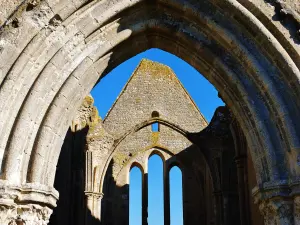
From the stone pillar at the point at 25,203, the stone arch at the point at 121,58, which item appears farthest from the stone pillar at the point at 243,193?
the stone pillar at the point at 25,203

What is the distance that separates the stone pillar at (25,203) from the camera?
16.4ft

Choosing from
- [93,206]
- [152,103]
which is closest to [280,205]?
[93,206]

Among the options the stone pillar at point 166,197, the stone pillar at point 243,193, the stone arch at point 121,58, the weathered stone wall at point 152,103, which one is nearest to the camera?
the stone arch at point 121,58

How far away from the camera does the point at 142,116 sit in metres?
19.6

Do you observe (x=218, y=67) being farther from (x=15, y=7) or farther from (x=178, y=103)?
(x=178, y=103)

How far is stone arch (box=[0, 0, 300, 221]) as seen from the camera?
5309 millimetres

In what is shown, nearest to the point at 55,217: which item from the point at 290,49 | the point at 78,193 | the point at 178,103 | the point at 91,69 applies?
the point at 78,193

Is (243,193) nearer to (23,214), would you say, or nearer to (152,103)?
(23,214)

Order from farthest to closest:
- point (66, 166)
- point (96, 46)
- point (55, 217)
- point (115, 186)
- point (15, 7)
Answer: point (115, 186) → point (66, 166) → point (55, 217) → point (96, 46) → point (15, 7)

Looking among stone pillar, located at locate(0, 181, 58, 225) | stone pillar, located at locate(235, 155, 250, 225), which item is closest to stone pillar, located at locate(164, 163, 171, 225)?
stone pillar, located at locate(235, 155, 250, 225)

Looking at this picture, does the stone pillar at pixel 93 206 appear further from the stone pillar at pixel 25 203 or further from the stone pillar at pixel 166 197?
the stone pillar at pixel 25 203

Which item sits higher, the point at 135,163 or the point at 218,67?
the point at 135,163

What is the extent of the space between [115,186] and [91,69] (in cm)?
1317

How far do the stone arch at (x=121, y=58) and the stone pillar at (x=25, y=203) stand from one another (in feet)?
0.20
